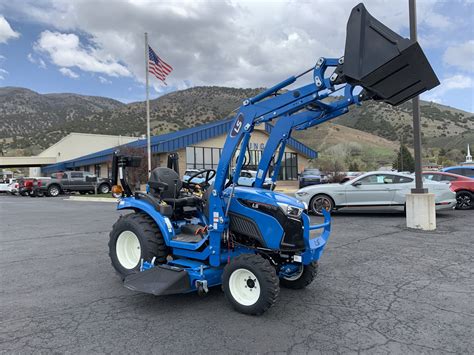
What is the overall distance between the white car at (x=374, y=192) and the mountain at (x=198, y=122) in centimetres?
5944

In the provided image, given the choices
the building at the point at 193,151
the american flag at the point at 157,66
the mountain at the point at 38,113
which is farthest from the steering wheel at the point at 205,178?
the mountain at the point at 38,113

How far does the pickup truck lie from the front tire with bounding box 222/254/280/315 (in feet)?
89.3

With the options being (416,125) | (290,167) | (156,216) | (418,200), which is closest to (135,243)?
(156,216)

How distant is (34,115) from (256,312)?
444 feet

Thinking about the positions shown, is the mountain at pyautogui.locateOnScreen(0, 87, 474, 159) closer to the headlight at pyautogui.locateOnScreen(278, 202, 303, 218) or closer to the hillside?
the hillside

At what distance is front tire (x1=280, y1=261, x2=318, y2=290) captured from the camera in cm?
509

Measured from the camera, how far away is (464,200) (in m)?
14.3

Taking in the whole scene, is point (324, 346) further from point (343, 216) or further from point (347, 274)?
point (343, 216)

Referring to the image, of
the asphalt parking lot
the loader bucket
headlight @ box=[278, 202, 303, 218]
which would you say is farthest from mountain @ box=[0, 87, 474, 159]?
the loader bucket

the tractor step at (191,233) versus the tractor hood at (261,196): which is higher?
the tractor hood at (261,196)

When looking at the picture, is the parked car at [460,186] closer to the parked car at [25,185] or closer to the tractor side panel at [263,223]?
the tractor side panel at [263,223]

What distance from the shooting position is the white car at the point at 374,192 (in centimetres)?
1231

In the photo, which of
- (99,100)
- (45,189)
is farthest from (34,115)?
(45,189)

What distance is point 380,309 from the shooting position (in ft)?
14.8
